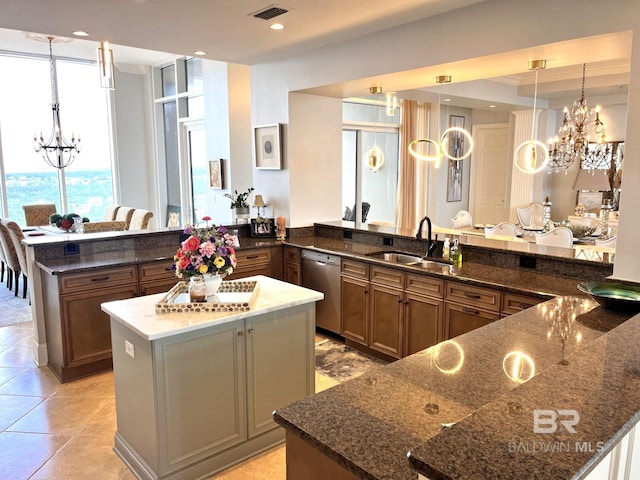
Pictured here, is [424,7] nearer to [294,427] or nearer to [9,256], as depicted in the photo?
[294,427]

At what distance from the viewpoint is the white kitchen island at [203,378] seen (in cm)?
248

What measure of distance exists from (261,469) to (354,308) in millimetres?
1907

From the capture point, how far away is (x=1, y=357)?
14.3 feet

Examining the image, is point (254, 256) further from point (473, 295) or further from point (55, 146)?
point (55, 146)

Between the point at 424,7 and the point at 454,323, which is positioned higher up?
the point at 424,7

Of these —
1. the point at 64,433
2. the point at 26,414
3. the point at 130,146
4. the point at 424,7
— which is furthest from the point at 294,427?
the point at 130,146

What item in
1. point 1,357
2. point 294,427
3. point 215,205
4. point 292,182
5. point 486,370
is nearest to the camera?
point 294,427

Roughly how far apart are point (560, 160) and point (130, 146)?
751cm

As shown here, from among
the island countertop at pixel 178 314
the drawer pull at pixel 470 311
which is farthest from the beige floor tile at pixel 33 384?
the drawer pull at pixel 470 311

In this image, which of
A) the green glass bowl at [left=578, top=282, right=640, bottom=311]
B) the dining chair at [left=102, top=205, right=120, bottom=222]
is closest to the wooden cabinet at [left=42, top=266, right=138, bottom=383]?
the green glass bowl at [left=578, top=282, right=640, bottom=311]

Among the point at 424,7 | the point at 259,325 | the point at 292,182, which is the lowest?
the point at 259,325

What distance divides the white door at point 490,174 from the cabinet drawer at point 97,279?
693 cm

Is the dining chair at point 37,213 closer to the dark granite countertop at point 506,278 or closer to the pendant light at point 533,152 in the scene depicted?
the dark granite countertop at point 506,278

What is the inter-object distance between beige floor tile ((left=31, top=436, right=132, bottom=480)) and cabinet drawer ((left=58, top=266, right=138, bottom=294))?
1199mm
